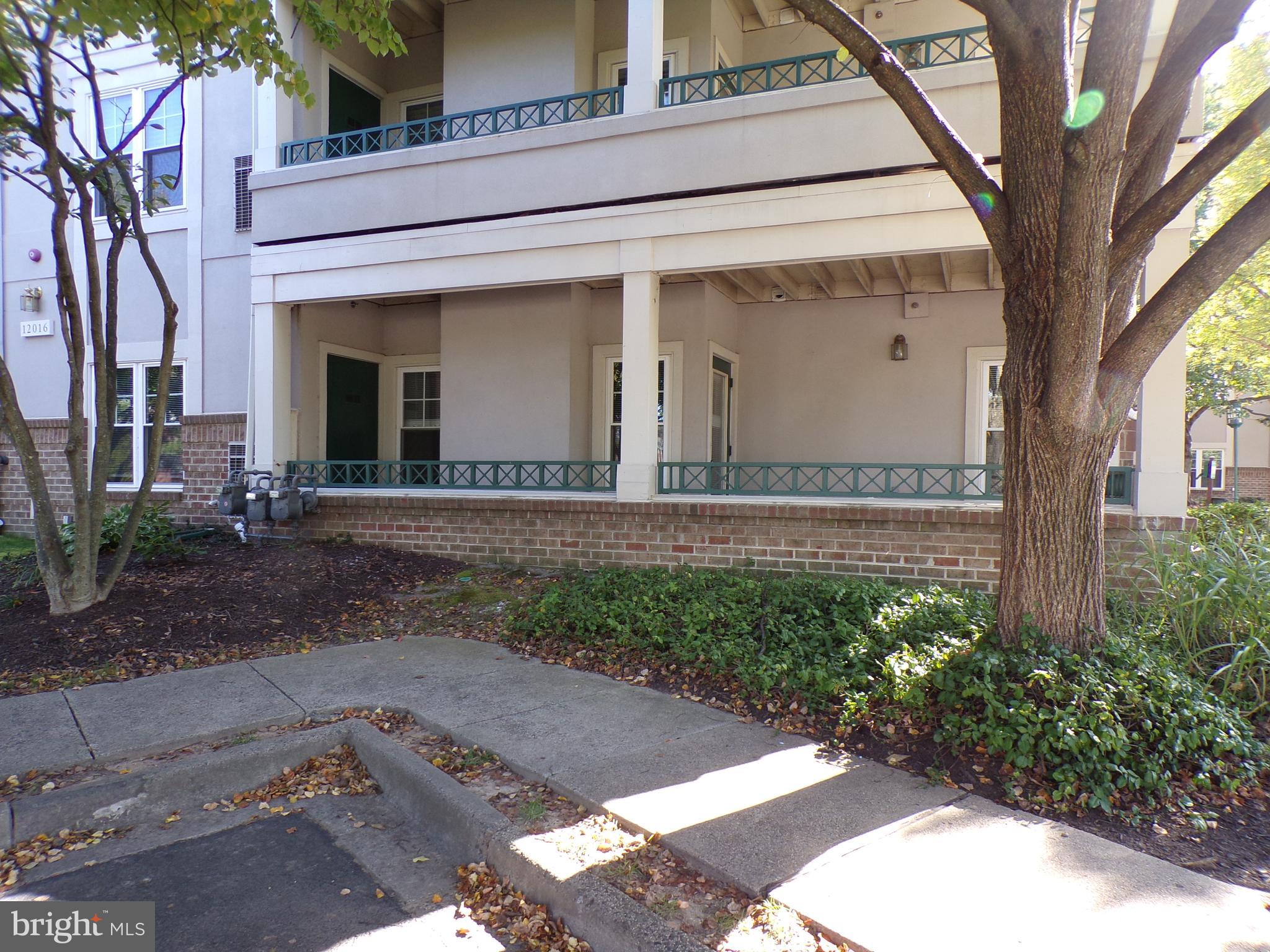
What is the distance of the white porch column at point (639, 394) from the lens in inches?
307

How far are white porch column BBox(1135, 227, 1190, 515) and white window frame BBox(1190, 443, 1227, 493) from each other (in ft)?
75.2

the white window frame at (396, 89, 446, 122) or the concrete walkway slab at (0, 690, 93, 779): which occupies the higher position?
the white window frame at (396, 89, 446, 122)

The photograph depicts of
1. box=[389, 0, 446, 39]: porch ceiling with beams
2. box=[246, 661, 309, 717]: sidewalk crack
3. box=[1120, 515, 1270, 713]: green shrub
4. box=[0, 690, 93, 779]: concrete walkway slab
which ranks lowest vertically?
box=[0, 690, 93, 779]: concrete walkway slab

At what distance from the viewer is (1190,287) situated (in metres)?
3.77

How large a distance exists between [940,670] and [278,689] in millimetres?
3989

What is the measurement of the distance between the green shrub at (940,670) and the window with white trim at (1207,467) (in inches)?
1062

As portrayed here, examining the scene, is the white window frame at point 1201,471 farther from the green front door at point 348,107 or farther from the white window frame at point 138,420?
the white window frame at point 138,420

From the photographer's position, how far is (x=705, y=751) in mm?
3953

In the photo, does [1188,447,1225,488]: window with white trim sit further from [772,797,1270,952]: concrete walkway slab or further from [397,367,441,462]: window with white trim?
[772,797,1270,952]: concrete walkway slab

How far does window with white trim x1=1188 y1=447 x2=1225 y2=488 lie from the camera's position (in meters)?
26.9

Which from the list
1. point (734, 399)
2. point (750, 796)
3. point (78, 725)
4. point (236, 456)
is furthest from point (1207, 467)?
point (78, 725)

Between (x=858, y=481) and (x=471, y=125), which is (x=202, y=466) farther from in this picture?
(x=858, y=481)

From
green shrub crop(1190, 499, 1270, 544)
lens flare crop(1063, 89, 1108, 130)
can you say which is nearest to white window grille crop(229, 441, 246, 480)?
lens flare crop(1063, 89, 1108, 130)

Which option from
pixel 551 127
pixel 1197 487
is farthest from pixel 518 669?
pixel 1197 487
